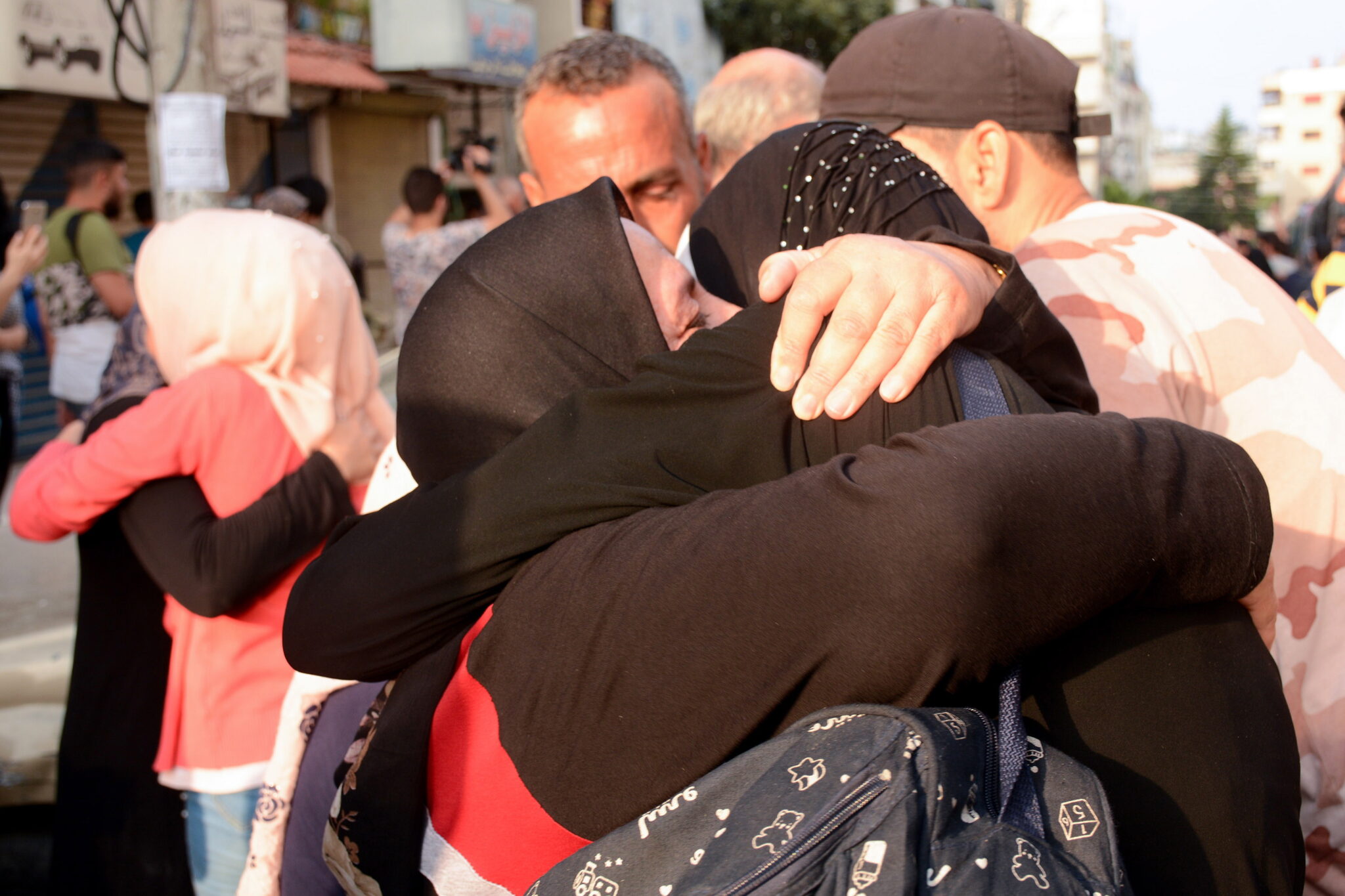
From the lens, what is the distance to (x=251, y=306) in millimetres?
2379

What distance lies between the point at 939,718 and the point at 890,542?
16 cm

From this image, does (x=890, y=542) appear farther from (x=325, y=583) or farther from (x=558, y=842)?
(x=325, y=583)

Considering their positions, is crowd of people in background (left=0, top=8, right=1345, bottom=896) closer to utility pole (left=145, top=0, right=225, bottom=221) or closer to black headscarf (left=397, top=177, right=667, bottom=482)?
black headscarf (left=397, top=177, right=667, bottom=482)

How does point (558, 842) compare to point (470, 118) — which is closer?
point (558, 842)

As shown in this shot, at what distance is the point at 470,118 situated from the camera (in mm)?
16250

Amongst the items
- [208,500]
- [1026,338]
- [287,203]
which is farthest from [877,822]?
[287,203]

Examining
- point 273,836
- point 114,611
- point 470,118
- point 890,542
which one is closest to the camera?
point 890,542

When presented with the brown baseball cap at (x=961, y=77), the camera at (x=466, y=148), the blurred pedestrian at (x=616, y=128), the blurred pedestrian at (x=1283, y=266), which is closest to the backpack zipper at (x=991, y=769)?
the brown baseball cap at (x=961, y=77)

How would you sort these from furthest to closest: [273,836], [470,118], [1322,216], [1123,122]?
[1123,122]
[470,118]
[1322,216]
[273,836]

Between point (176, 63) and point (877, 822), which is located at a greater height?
point (176, 63)

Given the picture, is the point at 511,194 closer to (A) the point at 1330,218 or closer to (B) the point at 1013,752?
(A) the point at 1330,218

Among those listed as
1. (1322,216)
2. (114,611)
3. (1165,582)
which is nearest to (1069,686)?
(1165,582)

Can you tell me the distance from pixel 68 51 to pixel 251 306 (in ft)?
24.8

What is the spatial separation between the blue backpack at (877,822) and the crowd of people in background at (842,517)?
0.12 ft
